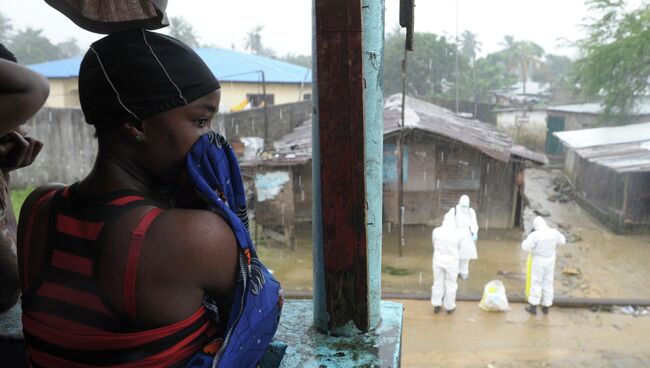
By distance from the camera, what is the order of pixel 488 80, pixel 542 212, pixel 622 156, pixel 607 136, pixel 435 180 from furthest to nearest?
pixel 488 80, pixel 607 136, pixel 542 212, pixel 622 156, pixel 435 180

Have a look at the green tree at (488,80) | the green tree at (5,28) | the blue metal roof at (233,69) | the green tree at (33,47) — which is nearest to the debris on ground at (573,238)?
the blue metal roof at (233,69)

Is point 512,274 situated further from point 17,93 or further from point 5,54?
point 17,93

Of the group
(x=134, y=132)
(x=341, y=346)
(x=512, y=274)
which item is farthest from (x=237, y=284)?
(x=512, y=274)

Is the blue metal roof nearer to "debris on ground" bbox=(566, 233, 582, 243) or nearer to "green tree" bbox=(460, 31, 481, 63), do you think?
"debris on ground" bbox=(566, 233, 582, 243)

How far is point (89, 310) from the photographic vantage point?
1043 millimetres

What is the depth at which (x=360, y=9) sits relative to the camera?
1268 millimetres

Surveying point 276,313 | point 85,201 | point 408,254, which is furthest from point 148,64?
point 408,254

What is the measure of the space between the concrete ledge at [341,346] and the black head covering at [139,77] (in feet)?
2.76

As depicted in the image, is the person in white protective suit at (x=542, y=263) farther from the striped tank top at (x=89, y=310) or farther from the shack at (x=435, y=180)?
the striped tank top at (x=89, y=310)

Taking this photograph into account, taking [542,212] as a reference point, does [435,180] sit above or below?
above

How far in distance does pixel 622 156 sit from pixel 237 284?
1570cm

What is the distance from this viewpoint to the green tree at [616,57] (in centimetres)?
1814

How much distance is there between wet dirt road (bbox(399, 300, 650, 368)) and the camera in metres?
7.20

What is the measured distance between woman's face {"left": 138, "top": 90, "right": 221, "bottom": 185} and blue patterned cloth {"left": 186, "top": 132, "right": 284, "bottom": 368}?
0.03 metres
